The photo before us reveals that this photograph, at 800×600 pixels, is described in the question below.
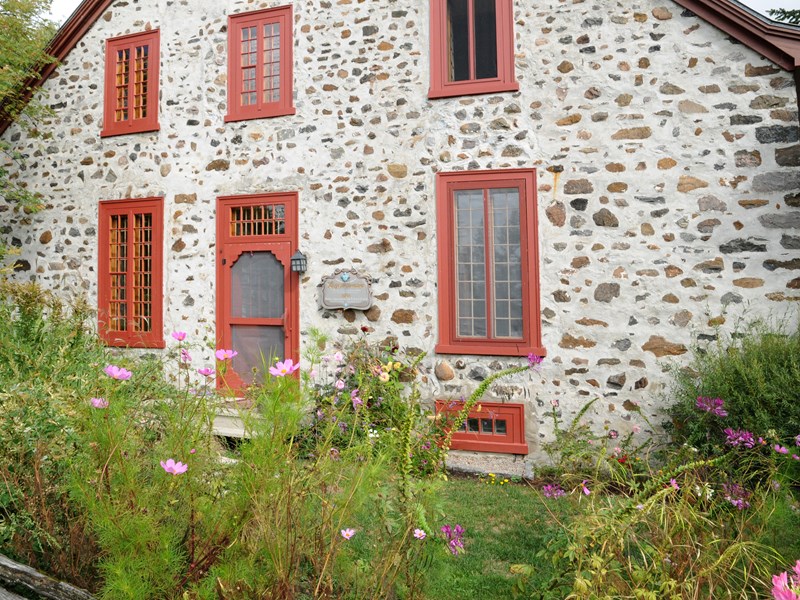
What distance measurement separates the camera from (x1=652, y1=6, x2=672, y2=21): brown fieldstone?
6520 millimetres

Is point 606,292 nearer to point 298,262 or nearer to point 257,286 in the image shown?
point 298,262

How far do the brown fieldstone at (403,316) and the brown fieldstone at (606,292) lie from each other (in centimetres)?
211

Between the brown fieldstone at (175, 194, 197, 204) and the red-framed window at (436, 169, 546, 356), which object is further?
the brown fieldstone at (175, 194, 197, 204)

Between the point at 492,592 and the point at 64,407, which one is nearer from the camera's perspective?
the point at 64,407

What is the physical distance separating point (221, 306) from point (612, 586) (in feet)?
21.6

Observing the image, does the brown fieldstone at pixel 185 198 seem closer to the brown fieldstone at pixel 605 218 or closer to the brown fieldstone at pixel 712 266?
the brown fieldstone at pixel 605 218

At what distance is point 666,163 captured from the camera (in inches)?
254

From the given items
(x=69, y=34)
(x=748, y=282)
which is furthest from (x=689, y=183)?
(x=69, y=34)

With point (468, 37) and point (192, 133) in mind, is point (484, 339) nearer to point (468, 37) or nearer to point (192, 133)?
point (468, 37)

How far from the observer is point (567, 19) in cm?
685

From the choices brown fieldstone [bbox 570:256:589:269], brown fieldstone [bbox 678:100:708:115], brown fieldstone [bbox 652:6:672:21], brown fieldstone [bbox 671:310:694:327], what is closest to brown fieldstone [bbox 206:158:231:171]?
brown fieldstone [bbox 570:256:589:269]

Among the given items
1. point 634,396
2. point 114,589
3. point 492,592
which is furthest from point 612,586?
point 634,396

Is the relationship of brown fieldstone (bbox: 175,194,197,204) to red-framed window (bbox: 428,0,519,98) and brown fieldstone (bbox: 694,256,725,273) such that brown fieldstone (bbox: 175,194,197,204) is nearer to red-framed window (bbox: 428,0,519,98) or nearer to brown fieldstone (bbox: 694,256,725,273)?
red-framed window (bbox: 428,0,519,98)

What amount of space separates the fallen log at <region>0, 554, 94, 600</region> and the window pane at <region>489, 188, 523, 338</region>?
5.14 meters
